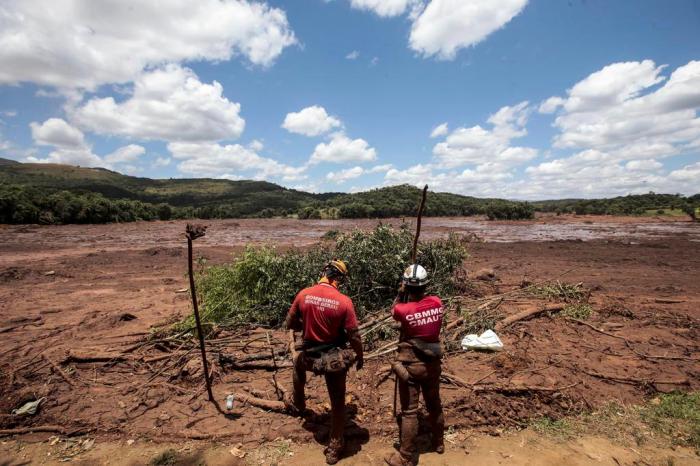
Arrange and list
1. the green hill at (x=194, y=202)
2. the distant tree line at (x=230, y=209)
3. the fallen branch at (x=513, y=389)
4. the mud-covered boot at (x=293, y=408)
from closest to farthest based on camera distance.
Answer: the mud-covered boot at (x=293, y=408), the fallen branch at (x=513, y=389), the distant tree line at (x=230, y=209), the green hill at (x=194, y=202)

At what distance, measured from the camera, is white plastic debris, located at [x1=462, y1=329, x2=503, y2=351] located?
6.33 meters

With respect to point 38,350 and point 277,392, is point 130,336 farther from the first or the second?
point 277,392

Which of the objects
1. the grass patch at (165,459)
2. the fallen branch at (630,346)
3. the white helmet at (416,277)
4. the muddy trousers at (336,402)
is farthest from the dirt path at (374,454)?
the fallen branch at (630,346)

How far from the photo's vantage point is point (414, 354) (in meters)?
3.99

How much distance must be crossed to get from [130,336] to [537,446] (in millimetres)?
7417

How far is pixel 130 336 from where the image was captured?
7.36 m

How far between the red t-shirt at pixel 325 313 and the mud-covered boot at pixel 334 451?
1.15 meters

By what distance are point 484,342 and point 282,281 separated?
4.26 metres

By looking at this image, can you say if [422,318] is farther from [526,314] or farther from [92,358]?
[92,358]

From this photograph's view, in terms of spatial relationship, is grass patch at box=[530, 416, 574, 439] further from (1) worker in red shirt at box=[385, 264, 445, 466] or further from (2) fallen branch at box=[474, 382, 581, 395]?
(1) worker in red shirt at box=[385, 264, 445, 466]

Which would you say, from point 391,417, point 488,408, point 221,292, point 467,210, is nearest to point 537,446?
point 488,408

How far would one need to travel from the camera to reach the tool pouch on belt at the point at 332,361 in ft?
12.9

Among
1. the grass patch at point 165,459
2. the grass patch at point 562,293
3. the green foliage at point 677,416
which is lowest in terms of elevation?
the grass patch at point 165,459

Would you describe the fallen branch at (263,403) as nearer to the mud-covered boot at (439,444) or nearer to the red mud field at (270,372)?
the red mud field at (270,372)
